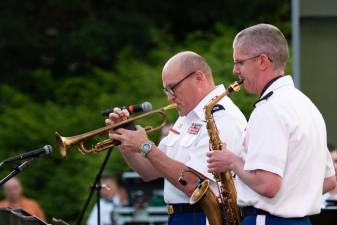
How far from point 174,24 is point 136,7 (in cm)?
74

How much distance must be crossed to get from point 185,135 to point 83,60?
1254 centimetres

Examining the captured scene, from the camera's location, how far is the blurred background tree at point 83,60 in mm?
14516

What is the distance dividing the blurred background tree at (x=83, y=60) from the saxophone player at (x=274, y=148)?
633 centimetres

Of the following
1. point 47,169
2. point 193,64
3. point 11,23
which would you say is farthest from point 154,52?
point 193,64

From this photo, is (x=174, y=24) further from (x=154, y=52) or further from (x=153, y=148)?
(x=153, y=148)

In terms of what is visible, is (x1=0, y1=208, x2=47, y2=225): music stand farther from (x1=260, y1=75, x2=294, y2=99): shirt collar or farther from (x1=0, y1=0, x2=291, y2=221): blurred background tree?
(x1=0, y1=0, x2=291, y2=221): blurred background tree

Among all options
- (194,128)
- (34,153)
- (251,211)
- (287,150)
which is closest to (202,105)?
(194,128)

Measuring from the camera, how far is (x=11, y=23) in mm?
19750

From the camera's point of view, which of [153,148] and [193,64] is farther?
[193,64]

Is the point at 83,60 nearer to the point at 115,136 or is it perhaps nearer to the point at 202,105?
the point at 202,105

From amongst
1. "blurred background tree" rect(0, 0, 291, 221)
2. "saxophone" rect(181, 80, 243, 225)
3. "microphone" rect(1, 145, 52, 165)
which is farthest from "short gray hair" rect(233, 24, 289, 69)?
"blurred background tree" rect(0, 0, 291, 221)

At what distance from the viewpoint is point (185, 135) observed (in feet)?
23.8

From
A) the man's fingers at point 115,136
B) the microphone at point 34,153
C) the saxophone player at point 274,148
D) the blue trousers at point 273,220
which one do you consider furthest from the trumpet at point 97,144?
the blue trousers at point 273,220

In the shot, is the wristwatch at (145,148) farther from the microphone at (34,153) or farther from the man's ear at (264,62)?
the man's ear at (264,62)
